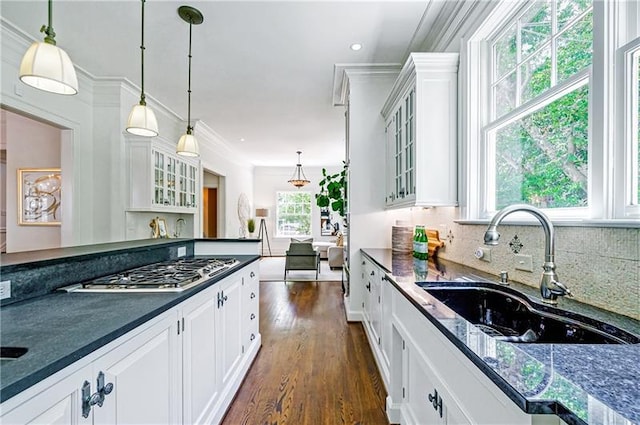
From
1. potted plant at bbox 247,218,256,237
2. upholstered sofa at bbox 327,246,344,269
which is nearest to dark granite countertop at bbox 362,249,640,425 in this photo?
upholstered sofa at bbox 327,246,344,269

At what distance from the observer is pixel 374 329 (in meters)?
2.76

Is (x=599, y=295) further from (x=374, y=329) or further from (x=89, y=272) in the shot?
(x=89, y=272)

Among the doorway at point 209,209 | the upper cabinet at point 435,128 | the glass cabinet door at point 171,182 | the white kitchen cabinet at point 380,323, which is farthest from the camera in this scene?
the doorway at point 209,209

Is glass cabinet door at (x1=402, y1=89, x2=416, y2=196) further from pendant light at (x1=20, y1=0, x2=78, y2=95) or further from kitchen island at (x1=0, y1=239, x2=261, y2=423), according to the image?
pendant light at (x1=20, y1=0, x2=78, y2=95)

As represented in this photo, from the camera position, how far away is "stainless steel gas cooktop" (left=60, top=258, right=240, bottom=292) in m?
1.47

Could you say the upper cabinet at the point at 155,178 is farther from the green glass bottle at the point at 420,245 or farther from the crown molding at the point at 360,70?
the green glass bottle at the point at 420,245

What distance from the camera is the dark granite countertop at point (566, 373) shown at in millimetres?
543

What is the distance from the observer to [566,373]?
2.19 ft

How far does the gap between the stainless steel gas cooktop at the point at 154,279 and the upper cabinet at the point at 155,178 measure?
221cm

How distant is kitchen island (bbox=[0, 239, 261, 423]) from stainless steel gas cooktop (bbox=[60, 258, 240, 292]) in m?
0.06

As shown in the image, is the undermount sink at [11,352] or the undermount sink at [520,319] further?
the undermount sink at [520,319]

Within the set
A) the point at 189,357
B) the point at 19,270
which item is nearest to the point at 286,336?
the point at 189,357

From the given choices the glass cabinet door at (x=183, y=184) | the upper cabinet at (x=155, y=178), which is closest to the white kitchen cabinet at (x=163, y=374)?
the upper cabinet at (x=155, y=178)

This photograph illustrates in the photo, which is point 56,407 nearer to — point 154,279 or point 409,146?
point 154,279
